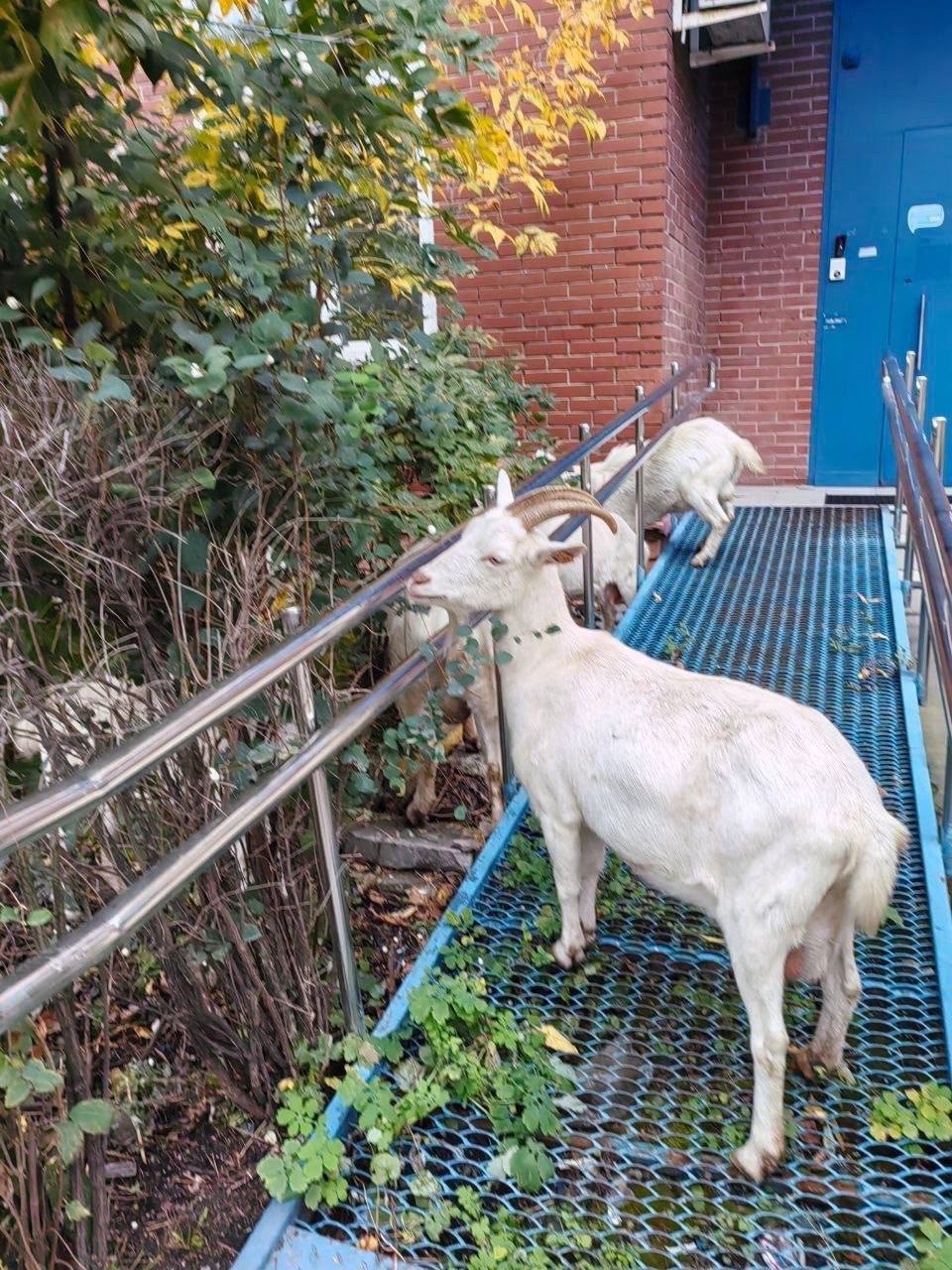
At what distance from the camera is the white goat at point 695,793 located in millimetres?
1874

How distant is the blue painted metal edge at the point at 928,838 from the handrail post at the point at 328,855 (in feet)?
4.71

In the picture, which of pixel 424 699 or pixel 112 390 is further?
pixel 424 699

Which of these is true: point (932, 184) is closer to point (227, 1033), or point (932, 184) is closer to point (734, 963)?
point (734, 963)

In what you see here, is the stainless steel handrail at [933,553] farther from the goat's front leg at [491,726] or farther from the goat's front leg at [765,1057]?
the goat's front leg at [491,726]

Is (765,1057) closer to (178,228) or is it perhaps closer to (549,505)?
(549,505)

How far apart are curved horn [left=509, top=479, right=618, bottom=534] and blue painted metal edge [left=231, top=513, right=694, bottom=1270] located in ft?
3.92

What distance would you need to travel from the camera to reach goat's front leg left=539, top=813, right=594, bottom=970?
2.49 meters

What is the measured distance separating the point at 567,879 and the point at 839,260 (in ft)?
22.7

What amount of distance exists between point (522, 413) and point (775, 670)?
120 inches

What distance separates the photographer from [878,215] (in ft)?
24.0

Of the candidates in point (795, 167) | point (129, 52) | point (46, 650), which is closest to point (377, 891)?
point (46, 650)

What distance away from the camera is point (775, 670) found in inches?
161

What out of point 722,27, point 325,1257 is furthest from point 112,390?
point 722,27

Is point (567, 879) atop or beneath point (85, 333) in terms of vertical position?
beneath
